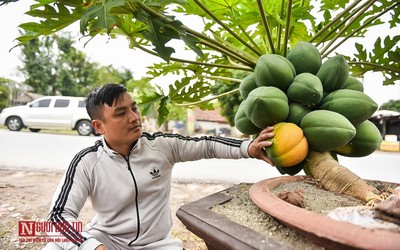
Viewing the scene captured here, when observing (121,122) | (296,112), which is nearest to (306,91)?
A: (296,112)

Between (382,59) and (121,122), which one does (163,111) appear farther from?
(382,59)

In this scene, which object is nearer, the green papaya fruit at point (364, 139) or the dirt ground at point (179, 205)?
the dirt ground at point (179, 205)

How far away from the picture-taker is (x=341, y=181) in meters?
1.19

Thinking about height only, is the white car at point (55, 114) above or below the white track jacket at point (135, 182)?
below

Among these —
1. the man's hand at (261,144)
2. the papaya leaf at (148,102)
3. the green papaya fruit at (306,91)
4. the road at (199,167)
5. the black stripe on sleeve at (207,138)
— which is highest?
the green papaya fruit at (306,91)

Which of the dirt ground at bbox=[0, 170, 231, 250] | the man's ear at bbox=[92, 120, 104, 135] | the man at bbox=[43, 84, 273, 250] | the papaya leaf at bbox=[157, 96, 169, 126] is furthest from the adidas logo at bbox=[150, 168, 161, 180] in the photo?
the dirt ground at bbox=[0, 170, 231, 250]

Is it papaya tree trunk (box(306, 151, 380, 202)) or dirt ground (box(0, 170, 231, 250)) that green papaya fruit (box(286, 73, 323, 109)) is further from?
dirt ground (box(0, 170, 231, 250))

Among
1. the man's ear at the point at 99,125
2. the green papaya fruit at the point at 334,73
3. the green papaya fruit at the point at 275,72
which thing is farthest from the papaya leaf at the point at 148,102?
the green papaya fruit at the point at 334,73

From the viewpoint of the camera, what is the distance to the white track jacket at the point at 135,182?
170cm

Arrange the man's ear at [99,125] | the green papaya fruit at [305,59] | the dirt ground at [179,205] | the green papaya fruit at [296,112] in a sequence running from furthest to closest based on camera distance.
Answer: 1. the man's ear at [99,125]
2. the green papaya fruit at [305,59]
3. the green papaya fruit at [296,112]
4. the dirt ground at [179,205]

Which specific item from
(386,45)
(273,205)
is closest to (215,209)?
(273,205)

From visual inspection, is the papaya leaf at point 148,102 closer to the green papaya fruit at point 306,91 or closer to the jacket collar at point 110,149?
the jacket collar at point 110,149

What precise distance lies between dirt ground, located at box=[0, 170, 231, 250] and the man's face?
5.43 ft

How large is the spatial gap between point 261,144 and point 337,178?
1.09 ft
